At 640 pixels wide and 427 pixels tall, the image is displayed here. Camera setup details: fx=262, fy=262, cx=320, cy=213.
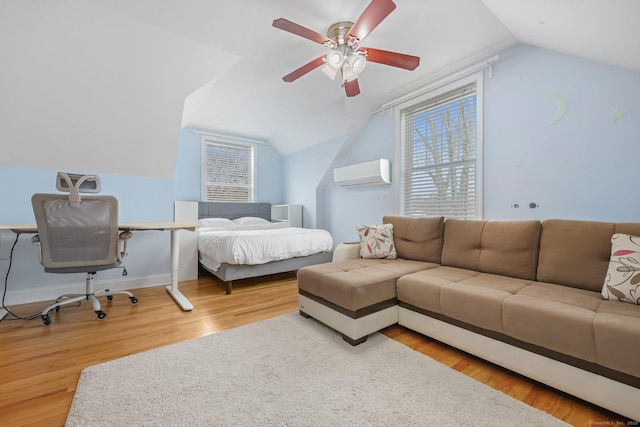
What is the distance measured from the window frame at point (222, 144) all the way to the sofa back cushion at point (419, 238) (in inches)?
140

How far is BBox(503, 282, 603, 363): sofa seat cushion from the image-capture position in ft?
4.20

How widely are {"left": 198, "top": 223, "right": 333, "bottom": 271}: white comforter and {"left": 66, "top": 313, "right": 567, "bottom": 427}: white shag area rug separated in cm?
126

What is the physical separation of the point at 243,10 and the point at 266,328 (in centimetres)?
265

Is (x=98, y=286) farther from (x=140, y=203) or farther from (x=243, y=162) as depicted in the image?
(x=243, y=162)

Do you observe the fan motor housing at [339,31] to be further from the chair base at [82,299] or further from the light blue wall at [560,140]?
the chair base at [82,299]

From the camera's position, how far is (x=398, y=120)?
3709mm

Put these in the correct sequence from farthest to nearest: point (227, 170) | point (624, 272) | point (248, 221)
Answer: point (227, 170) → point (248, 221) → point (624, 272)

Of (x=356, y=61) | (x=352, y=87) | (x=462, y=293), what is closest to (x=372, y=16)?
(x=356, y=61)

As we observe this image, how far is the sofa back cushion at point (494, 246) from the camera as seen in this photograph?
6.85ft

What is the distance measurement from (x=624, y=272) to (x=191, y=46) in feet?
12.2

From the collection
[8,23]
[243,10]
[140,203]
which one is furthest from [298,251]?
[8,23]

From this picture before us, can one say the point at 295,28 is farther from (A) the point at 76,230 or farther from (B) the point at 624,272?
(B) the point at 624,272

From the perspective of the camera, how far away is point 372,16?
5.90 ft

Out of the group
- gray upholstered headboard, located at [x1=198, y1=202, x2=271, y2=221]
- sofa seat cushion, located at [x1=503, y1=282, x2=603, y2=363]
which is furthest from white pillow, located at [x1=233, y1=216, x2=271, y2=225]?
sofa seat cushion, located at [x1=503, y1=282, x2=603, y2=363]
